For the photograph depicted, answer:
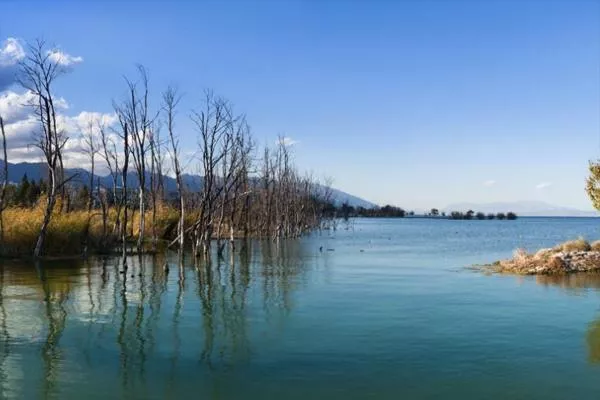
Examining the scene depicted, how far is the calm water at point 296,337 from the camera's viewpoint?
30.9 ft

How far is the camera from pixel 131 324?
1423cm

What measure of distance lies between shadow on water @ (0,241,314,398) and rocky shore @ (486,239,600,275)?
31.5ft

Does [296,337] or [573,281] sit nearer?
[296,337]

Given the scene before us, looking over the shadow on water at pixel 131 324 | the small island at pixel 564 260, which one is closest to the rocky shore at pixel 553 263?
the small island at pixel 564 260

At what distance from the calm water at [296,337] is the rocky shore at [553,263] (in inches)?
58.2

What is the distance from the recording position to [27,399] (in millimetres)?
8633

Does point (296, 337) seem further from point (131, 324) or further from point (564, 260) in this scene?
point (564, 260)

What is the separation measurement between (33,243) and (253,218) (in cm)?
3756

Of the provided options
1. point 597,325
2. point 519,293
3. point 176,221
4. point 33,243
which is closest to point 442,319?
point 597,325

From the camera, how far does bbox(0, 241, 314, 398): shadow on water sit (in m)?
9.73

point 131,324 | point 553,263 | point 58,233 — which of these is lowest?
point 131,324

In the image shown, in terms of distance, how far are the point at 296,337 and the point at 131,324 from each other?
4208mm

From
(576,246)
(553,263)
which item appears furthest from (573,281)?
(576,246)

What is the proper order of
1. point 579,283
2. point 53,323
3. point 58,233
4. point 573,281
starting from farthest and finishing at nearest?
point 58,233 < point 573,281 < point 579,283 < point 53,323
